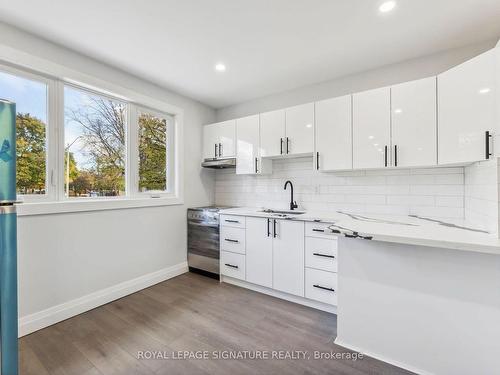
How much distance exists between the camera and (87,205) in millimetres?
2357

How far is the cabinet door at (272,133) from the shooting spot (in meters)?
2.93

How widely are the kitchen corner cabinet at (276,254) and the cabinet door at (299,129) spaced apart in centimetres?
90

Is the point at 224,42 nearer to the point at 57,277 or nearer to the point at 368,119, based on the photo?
the point at 368,119

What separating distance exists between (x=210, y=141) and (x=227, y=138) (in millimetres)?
340

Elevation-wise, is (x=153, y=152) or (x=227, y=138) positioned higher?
(x=227, y=138)

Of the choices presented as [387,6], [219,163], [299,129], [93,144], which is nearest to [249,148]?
[219,163]

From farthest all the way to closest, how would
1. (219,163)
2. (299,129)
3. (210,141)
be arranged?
(210,141) → (219,163) → (299,129)

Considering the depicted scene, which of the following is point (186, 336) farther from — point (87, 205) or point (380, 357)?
point (87, 205)

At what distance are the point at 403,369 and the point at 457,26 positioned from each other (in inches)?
106

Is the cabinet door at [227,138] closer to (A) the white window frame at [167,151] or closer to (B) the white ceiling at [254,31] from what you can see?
(A) the white window frame at [167,151]

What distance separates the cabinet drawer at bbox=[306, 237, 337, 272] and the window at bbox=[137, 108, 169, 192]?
7.00 ft

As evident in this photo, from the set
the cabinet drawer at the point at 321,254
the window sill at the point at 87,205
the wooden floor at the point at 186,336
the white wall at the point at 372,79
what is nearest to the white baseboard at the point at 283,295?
the wooden floor at the point at 186,336

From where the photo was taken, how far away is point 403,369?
1562 millimetres

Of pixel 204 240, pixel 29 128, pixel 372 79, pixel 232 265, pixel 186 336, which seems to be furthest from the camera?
pixel 204 240
